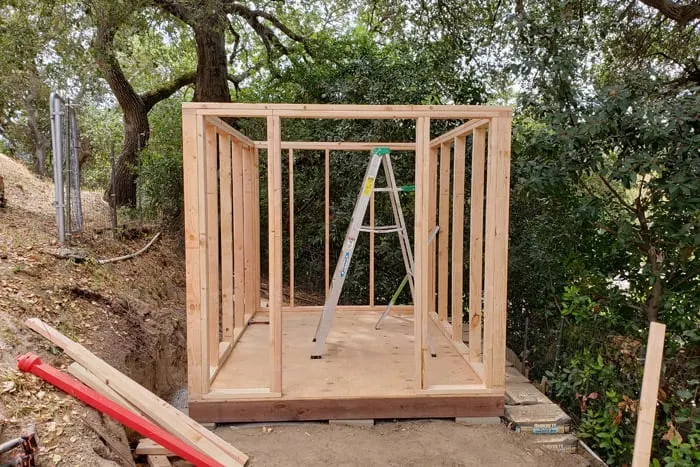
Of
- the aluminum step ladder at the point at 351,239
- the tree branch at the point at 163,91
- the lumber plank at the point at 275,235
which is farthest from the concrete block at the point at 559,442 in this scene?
the tree branch at the point at 163,91

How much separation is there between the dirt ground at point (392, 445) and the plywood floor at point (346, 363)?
25 cm

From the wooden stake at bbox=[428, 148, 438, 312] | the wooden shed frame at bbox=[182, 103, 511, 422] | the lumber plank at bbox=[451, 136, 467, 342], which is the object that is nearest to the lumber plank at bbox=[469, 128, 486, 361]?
the wooden shed frame at bbox=[182, 103, 511, 422]

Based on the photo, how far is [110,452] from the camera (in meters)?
2.46

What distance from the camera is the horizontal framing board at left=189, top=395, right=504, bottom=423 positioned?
131 inches

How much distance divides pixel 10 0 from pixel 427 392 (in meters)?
6.08

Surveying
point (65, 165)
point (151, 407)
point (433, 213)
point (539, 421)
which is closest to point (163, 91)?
point (65, 165)

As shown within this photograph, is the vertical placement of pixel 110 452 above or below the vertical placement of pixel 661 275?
below

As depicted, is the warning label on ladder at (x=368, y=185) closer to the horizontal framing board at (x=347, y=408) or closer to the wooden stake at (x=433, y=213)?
the wooden stake at (x=433, y=213)

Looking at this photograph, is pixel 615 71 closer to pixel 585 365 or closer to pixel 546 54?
pixel 546 54

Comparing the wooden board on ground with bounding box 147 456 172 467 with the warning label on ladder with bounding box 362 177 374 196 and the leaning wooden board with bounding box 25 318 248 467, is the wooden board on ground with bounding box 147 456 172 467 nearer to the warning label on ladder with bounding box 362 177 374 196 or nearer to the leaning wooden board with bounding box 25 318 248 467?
the leaning wooden board with bounding box 25 318 248 467

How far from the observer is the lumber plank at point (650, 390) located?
6.95ft

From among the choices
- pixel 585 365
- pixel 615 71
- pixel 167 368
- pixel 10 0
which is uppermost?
pixel 10 0

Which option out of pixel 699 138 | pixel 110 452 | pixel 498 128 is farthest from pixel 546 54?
pixel 110 452

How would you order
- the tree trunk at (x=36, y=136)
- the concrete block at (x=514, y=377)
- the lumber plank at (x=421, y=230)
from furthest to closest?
the tree trunk at (x=36, y=136) → the concrete block at (x=514, y=377) → the lumber plank at (x=421, y=230)
